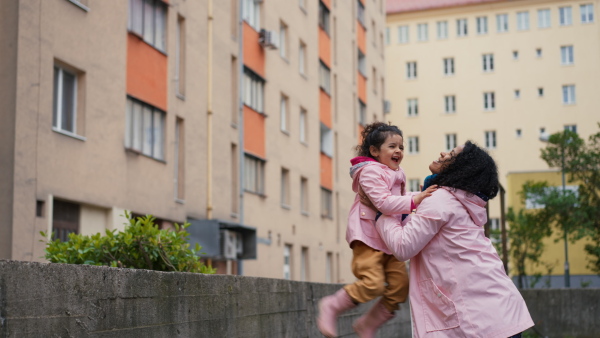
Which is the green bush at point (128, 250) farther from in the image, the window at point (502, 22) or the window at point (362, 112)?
the window at point (502, 22)

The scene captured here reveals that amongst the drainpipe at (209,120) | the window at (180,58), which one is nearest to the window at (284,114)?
the drainpipe at (209,120)

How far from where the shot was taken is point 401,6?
254 ft

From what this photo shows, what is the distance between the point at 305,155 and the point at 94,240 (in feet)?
94.4

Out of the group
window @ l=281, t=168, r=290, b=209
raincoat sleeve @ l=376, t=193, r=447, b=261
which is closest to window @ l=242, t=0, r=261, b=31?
window @ l=281, t=168, r=290, b=209

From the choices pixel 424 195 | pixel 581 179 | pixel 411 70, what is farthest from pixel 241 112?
pixel 411 70

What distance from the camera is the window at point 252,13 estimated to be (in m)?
33.2

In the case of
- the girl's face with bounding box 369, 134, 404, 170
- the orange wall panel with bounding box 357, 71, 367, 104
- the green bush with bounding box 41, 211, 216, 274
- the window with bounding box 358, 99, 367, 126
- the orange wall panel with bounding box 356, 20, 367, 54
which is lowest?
the green bush with bounding box 41, 211, 216, 274

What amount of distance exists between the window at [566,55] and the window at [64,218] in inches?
2299

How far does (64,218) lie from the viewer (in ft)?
65.3

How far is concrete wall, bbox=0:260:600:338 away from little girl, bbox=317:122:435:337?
118 centimetres

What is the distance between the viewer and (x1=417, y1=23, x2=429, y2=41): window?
7612 cm

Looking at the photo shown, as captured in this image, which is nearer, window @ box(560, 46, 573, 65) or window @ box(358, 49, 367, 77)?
window @ box(358, 49, 367, 77)

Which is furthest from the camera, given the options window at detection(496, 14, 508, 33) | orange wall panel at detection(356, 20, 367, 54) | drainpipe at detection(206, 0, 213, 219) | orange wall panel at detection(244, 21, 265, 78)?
window at detection(496, 14, 508, 33)

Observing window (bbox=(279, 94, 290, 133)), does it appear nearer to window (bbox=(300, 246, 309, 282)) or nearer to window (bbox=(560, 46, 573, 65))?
window (bbox=(300, 246, 309, 282))
